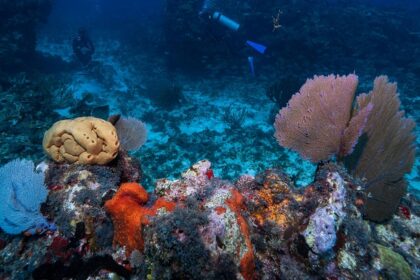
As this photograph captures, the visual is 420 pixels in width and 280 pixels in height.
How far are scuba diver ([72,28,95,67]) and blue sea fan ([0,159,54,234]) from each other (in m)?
12.1

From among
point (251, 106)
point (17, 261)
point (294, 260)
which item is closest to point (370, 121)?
point (294, 260)

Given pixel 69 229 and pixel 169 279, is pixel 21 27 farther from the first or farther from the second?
pixel 169 279

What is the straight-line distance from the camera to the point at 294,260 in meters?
2.74

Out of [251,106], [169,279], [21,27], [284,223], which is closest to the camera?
[169,279]

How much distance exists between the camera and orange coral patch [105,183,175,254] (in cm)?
267

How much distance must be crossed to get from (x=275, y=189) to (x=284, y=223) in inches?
18.0

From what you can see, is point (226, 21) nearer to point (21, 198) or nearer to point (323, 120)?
point (323, 120)

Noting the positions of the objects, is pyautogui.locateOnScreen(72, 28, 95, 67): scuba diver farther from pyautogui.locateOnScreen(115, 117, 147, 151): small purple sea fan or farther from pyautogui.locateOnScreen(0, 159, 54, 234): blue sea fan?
pyautogui.locateOnScreen(0, 159, 54, 234): blue sea fan

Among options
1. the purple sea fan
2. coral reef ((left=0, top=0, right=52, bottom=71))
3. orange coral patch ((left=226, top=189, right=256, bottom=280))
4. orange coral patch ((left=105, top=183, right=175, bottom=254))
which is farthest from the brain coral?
coral reef ((left=0, top=0, right=52, bottom=71))

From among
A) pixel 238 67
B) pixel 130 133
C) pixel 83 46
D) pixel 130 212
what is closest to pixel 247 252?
pixel 130 212

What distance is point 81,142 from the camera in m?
3.29

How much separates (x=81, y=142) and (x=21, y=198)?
85cm

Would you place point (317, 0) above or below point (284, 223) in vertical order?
above

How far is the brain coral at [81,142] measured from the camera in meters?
3.30
